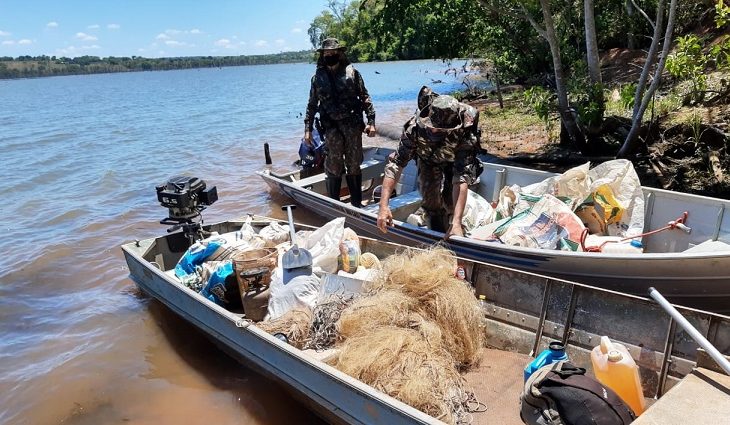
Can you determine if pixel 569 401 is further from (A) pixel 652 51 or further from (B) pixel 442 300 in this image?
(A) pixel 652 51

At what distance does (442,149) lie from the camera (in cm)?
517

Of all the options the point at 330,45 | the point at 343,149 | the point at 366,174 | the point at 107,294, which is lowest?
the point at 107,294

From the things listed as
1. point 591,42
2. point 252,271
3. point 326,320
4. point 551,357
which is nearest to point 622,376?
point 551,357

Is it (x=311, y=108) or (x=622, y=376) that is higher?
(x=311, y=108)

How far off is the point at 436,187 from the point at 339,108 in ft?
6.84

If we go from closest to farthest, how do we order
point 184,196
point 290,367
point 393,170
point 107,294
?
1. point 290,367
2. point 393,170
3. point 184,196
4. point 107,294

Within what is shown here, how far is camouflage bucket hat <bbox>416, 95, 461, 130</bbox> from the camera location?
16.3ft

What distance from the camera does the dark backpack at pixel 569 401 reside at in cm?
257

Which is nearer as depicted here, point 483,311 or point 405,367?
point 405,367

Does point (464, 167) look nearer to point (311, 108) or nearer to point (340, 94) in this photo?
point (340, 94)

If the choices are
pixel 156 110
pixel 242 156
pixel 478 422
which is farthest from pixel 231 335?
pixel 156 110

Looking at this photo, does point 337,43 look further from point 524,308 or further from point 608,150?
point 608,150

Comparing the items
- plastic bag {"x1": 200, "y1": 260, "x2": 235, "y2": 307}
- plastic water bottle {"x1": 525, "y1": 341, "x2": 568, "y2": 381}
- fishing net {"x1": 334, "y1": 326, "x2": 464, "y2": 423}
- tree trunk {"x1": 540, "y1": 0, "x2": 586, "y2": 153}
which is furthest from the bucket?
tree trunk {"x1": 540, "y1": 0, "x2": 586, "y2": 153}

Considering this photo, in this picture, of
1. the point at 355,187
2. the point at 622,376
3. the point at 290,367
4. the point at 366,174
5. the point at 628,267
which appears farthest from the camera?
the point at 366,174
